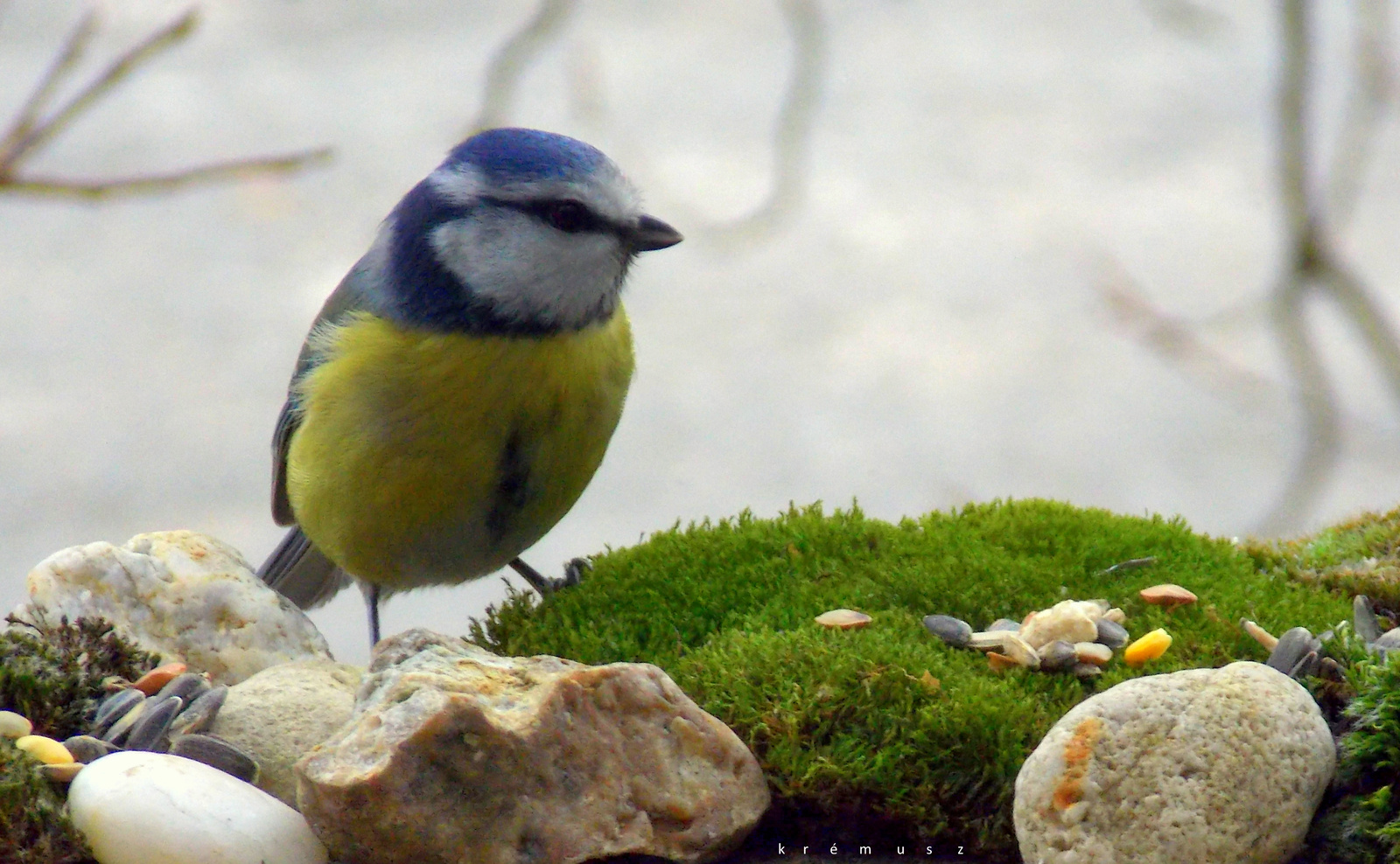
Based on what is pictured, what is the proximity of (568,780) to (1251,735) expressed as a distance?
835mm

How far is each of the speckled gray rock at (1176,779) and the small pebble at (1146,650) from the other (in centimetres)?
36

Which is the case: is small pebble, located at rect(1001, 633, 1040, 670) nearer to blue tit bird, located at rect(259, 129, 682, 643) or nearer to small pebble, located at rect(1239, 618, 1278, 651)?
small pebble, located at rect(1239, 618, 1278, 651)

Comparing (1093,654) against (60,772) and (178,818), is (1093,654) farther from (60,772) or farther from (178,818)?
(60,772)

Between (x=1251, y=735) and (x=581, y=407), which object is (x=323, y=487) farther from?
(x=1251, y=735)

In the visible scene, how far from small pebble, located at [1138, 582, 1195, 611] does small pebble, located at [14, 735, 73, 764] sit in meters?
1.69

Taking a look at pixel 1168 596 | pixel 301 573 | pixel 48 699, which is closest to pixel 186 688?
pixel 48 699

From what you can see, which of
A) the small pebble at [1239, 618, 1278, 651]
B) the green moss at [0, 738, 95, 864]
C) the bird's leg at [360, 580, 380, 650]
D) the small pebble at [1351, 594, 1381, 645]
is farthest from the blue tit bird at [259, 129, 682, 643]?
the small pebble at [1351, 594, 1381, 645]

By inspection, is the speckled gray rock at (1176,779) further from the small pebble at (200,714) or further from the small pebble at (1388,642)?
the small pebble at (200,714)

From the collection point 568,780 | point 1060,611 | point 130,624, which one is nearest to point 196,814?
point 568,780

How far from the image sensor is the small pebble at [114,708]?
6.50 ft

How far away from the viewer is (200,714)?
1.91 metres

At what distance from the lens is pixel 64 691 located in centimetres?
202

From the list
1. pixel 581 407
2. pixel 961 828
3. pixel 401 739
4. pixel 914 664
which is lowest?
pixel 961 828

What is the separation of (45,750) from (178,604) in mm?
560
